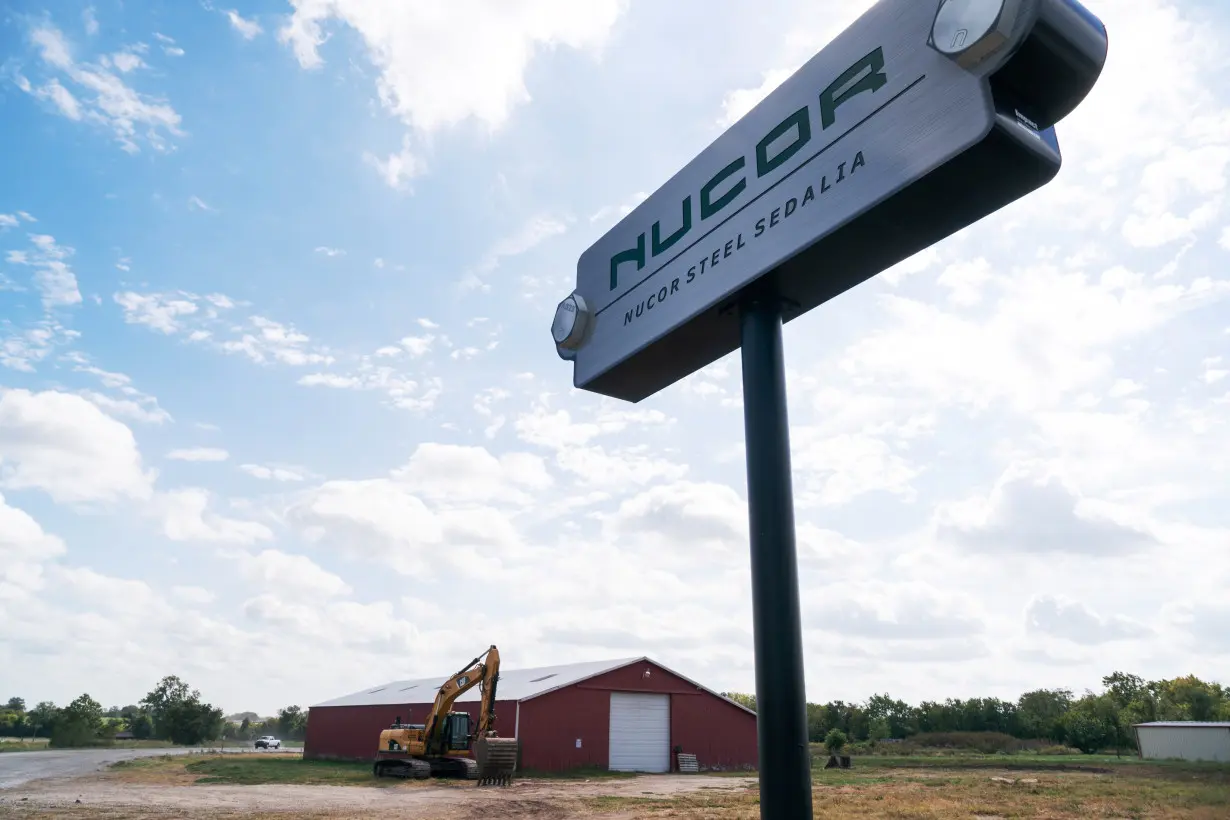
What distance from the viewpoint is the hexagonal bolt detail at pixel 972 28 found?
142 inches

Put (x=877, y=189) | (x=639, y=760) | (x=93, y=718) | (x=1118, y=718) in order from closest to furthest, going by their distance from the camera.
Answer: (x=877, y=189) → (x=639, y=760) → (x=1118, y=718) → (x=93, y=718)

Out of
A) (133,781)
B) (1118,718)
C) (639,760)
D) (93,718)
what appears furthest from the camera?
(93,718)

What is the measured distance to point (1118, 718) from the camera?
4338 cm

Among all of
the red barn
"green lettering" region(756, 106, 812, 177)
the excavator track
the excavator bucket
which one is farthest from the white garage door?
"green lettering" region(756, 106, 812, 177)

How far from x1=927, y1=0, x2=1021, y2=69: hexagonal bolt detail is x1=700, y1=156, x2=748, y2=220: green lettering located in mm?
1437

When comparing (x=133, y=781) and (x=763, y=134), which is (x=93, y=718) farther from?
(x=763, y=134)

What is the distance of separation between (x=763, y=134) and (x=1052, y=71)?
65.1 inches

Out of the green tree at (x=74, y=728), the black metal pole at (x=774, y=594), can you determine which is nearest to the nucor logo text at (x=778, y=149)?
the black metal pole at (x=774, y=594)

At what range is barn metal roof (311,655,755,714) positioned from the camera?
3142cm

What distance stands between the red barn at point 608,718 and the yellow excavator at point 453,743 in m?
3.61

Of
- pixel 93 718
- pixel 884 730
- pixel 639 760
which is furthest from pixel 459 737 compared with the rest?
pixel 93 718

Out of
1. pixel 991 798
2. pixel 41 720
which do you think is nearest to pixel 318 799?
pixel 991 798

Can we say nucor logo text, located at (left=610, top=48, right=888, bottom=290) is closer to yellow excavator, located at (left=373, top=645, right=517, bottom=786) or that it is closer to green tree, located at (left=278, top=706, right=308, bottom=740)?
yellow excavator, located at (left=373, top=645, right=517, bottom=786)

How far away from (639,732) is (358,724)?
1597 cm
